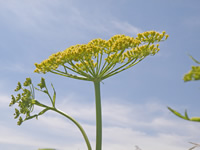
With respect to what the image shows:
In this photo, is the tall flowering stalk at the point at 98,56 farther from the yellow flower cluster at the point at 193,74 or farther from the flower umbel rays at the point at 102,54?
the yellow flower cluster at the point at 193,74

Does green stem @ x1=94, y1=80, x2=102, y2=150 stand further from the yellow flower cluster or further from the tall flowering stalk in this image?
the yellow flower cluster

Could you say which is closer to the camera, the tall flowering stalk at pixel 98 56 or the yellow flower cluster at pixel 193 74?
the yellow flower cluster at pixel 193 74

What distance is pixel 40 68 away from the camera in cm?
775

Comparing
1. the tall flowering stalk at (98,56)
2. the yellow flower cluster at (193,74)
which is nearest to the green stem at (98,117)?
the tall flowering stalk at (98,56)

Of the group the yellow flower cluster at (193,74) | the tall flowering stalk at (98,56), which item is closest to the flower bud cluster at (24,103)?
the tall flowering stalk at (98,56)

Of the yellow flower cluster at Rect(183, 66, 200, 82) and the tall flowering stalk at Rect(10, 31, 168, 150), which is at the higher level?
Result: the tall flowering stalk at Rect(10, 31, 168, 150)

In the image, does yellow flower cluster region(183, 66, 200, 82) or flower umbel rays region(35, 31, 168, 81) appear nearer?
yellow flower cluster region(183, 66, 200, 82)

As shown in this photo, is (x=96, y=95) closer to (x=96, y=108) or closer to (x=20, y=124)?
(x=96, y=108)

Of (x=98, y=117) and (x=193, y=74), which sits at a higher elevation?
(x=98, y=117)

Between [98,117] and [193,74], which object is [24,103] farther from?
[193,74]

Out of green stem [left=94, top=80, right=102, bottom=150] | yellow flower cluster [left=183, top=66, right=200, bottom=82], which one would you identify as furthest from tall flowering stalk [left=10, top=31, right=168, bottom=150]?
yellow flower cluster [left=183, top=66, right=200, bottom=82]

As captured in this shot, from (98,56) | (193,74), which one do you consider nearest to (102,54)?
(98,56)

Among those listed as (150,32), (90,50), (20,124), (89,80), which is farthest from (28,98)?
(150,32)

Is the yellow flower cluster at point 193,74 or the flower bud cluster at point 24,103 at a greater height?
the flower bud cluster at point 24,103
